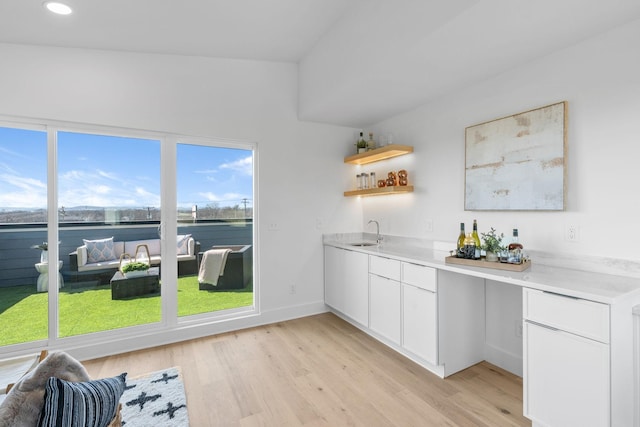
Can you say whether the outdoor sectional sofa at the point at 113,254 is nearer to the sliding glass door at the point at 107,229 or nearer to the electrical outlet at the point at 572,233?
the sliding glass door at the point at 107,229

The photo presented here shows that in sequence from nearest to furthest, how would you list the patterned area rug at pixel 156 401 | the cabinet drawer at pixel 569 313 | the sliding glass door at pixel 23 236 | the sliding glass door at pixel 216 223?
the cabinet drawer at pixel 569 313
the patterned area rug at pixel 156 401
the sliding glass door at pixel 23 236
the sliding glass door at pixel 216 223

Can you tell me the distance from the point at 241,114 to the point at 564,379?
3.46 meters

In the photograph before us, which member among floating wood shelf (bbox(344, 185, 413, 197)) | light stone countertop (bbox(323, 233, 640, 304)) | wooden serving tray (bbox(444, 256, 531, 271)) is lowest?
light stone countertop (bbox(323, 233, 640, 304))

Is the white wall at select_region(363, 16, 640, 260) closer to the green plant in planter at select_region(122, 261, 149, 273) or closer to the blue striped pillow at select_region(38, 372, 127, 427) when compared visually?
the blue striped pillow at select_region(38, 372, 127, 427)

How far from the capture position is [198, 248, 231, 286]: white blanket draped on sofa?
339cm

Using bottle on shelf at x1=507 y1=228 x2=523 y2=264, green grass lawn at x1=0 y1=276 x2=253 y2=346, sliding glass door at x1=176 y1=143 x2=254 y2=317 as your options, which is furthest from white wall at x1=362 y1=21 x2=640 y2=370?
green grass lawn at x1=0 y1=276 x2=253 y2=346

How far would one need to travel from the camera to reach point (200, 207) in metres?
3.34

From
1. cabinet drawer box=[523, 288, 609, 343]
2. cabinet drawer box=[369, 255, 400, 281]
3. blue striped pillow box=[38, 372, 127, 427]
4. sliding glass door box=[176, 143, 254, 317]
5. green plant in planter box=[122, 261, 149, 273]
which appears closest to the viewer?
Result: blue striped pillow box=[38, 372, 127, 427]

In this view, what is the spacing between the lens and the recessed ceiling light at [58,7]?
2096 millimetres

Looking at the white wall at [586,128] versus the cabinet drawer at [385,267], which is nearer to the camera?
the white wall at [586,128]

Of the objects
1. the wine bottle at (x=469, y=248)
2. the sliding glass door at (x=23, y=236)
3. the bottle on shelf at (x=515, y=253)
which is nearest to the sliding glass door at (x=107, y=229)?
the sliding glass door at (x=23, y=236)

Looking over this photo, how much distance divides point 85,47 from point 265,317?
3.17 meters

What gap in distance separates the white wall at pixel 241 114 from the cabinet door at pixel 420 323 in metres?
1.46

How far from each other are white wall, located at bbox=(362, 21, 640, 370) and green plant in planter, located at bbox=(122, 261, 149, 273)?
296 cm
